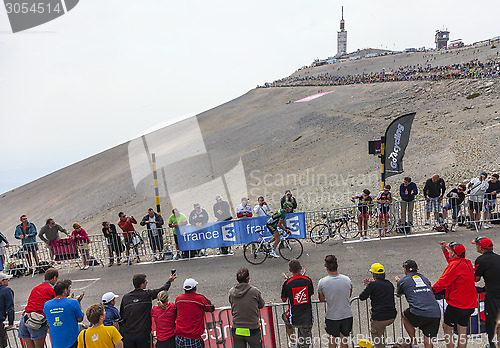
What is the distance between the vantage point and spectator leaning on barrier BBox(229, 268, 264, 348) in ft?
15.3

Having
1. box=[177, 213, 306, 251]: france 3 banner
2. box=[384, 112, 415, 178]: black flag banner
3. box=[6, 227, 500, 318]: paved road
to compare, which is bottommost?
box=[6, 227, 500, 318]: paved road

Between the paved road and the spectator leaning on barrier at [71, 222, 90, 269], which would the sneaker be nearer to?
the paved road

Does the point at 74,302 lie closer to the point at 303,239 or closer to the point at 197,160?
the point at 303,239

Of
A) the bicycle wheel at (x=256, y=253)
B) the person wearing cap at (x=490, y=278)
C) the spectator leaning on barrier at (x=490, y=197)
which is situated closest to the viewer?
the person wearing cap at (x=490, y=278)

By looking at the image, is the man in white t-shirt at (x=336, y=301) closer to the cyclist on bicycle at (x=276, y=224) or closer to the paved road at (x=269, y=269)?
the paved road at (x=269, y=269)

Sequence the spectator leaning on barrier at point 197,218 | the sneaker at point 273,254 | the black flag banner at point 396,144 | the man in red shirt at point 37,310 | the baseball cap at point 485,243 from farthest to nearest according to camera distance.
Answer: the black flag banner at point 396,144
the spectator leaning on barrier at point 197,218
the sneaker at point 273,254
the man in red shirt at point 37,310
the baseball cap at point 485,243

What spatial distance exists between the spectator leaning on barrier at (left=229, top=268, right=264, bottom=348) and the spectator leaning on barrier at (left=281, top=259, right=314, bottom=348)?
1.44 ft

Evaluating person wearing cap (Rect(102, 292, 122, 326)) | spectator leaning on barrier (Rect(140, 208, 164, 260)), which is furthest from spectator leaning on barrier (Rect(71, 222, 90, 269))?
person wearing cap (Rect(102, 292, 122, 326))

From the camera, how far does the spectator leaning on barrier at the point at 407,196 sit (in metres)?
10.9

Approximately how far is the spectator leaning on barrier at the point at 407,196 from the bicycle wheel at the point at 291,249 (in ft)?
12.8

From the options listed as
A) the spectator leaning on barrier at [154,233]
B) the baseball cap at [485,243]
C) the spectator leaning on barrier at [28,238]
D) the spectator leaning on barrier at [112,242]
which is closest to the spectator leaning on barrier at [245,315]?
the baseball cap at [485,243]

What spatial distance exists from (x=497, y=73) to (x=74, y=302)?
5463 centimetres

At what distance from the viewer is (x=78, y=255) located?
434 inches

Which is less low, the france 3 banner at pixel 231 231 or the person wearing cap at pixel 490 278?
the person wearing cap at pixel 490 278
